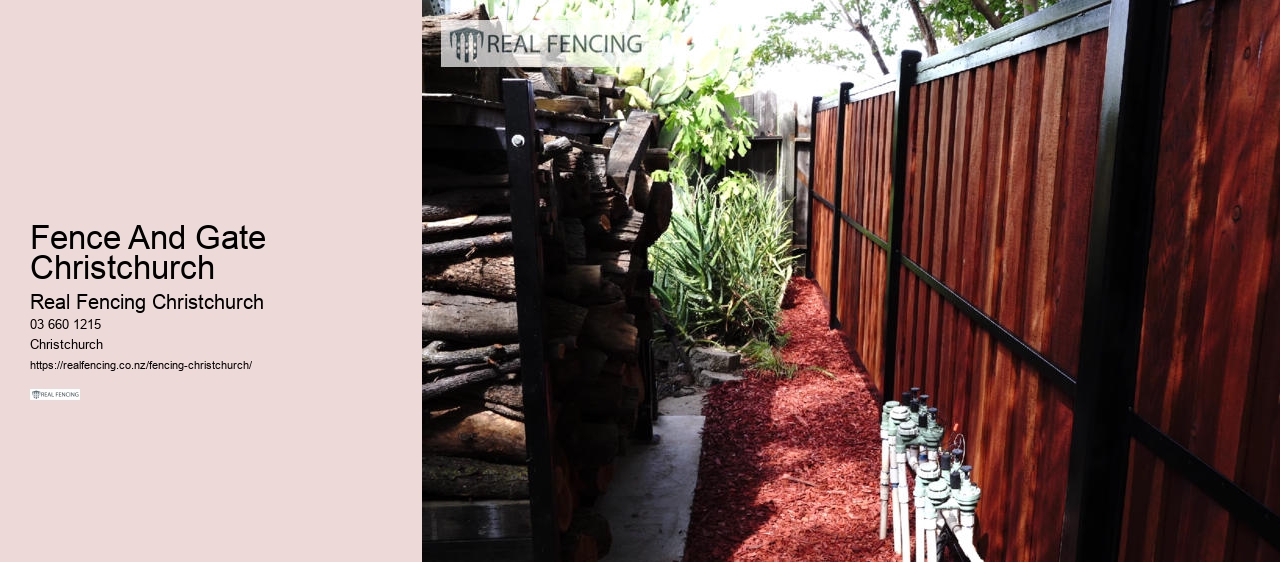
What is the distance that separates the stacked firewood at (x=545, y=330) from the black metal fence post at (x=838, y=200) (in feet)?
10.7

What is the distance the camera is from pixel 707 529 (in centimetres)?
391

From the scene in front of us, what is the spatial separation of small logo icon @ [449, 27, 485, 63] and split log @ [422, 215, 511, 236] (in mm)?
446

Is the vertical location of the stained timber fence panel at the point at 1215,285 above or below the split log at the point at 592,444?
above

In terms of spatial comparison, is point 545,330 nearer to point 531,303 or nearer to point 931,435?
point 531,303

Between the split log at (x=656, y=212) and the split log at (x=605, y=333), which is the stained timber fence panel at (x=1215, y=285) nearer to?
the split log at (x=605, y=333)

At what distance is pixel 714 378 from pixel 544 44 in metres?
2.56

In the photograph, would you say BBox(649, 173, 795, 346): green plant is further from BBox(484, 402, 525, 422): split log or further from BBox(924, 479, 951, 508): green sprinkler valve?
BBox(484, 402, 525, 422): split log

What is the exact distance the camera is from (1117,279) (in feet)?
5.73

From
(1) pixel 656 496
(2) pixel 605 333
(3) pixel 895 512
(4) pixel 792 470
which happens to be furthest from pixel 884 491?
(2) pixel 605 333

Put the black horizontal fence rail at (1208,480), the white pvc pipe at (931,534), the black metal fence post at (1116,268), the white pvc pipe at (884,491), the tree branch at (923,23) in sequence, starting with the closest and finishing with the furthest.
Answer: the black horizontal fence rail at (1208,480), the black metal fence post at (1116,268), the white pvc pipe at (931,534), the white pvc pipe at (884,491), the tree branch at (923,23)

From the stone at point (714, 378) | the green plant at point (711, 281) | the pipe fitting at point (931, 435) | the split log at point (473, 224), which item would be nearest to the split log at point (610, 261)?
the split log at point (473, 224)

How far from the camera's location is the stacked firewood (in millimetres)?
2518

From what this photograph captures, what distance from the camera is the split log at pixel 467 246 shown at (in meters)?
2.50
